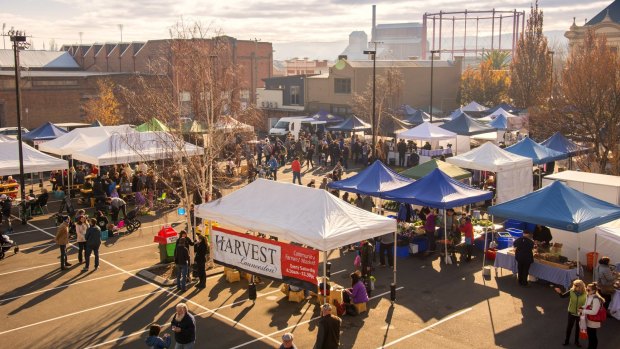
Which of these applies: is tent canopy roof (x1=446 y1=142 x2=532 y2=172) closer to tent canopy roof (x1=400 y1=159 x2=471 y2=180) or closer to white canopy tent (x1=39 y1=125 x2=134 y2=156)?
tent canopy roof (x1=400 y1=159 x2=471 y2=180)

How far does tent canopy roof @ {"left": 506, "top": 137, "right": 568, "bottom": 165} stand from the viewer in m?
26.1

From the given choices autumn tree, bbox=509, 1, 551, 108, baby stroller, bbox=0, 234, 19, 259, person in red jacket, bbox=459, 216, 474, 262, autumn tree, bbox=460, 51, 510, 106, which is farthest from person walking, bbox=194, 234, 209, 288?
autumn tree, bbox=460, 51, 510, 106

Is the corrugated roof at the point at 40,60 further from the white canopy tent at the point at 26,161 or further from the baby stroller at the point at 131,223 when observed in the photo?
the baby stroller at the point at 131,223

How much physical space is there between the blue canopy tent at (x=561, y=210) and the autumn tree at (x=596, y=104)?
1151 cm

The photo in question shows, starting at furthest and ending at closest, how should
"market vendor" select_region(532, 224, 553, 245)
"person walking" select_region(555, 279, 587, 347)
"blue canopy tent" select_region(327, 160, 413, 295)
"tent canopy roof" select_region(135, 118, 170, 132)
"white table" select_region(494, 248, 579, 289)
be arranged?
"blue canopy tent" select_region(327, 160, 413, 295)
"tent canopy roof" select_region(135, 118, 170, 132)
"market vendor" select_region(532, 224, 553, 245)
"white table" select_region(494, 248, 579, 289)
"person walking" select_region(555, 279, 587, 347)

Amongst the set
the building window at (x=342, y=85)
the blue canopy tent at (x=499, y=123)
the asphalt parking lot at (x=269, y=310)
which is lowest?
the asphalt parking lot at (x=269, y=310)

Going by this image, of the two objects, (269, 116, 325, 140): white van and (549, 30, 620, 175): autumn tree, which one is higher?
(549, 30, 620, 175): autumn tree

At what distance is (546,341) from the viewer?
490 inches

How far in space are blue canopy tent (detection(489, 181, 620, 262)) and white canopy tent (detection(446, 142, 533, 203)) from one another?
23.7 feet

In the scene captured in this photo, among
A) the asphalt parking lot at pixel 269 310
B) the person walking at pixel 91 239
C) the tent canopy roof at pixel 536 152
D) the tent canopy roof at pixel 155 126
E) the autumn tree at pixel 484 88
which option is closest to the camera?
the asphalt parking lot at pixel 269 310

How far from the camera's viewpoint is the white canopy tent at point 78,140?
2844 cm

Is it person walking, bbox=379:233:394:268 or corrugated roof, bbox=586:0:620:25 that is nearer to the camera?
person walking, bbox=379:233:394:268

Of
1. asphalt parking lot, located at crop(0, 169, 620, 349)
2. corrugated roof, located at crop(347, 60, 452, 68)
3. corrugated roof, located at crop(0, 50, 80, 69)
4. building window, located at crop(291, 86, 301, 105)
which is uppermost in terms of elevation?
corrugated roof, located at crop(0, 50, 80, 69)

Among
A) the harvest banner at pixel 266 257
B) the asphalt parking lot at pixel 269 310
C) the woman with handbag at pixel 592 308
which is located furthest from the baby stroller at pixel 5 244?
the woman with handbag at pixel 592 308
